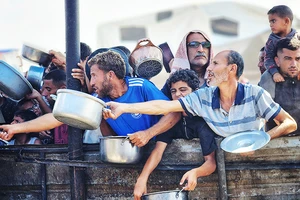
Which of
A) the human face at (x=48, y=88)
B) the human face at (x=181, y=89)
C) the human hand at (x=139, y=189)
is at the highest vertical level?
the human face at (x=48, y=88)

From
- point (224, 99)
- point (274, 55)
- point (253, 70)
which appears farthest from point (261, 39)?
point (224, 99)

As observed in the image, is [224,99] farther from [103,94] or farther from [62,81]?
[62,81]

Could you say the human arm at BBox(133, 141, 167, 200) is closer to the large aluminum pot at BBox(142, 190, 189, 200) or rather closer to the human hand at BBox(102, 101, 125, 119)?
the large aluminum pot at BBox(142, 190, 189, 200)

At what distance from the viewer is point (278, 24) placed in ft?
19.8

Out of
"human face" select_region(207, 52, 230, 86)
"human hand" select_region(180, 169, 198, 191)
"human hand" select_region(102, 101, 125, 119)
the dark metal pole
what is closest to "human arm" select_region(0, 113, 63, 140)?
the dark metal pole

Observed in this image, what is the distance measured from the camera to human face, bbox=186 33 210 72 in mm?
5934

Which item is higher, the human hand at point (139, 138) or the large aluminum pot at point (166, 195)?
the human hand at point (139, 138)

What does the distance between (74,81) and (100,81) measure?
0.26m

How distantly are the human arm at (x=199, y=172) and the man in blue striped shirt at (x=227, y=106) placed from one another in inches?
11.1

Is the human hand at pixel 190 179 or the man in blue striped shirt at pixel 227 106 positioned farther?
the man in blue striped shirt at pixel 227 106

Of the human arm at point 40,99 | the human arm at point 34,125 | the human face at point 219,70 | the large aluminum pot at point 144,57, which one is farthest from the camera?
the large aluminum pot at point 144,57

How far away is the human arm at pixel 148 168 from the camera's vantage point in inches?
164

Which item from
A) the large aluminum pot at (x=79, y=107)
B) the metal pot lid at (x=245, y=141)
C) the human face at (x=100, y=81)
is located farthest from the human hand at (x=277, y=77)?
the large aluminum pot at (x=79, y=107)

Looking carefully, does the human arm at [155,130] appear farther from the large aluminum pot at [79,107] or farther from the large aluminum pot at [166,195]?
the large aluminum pot at [166,195]
